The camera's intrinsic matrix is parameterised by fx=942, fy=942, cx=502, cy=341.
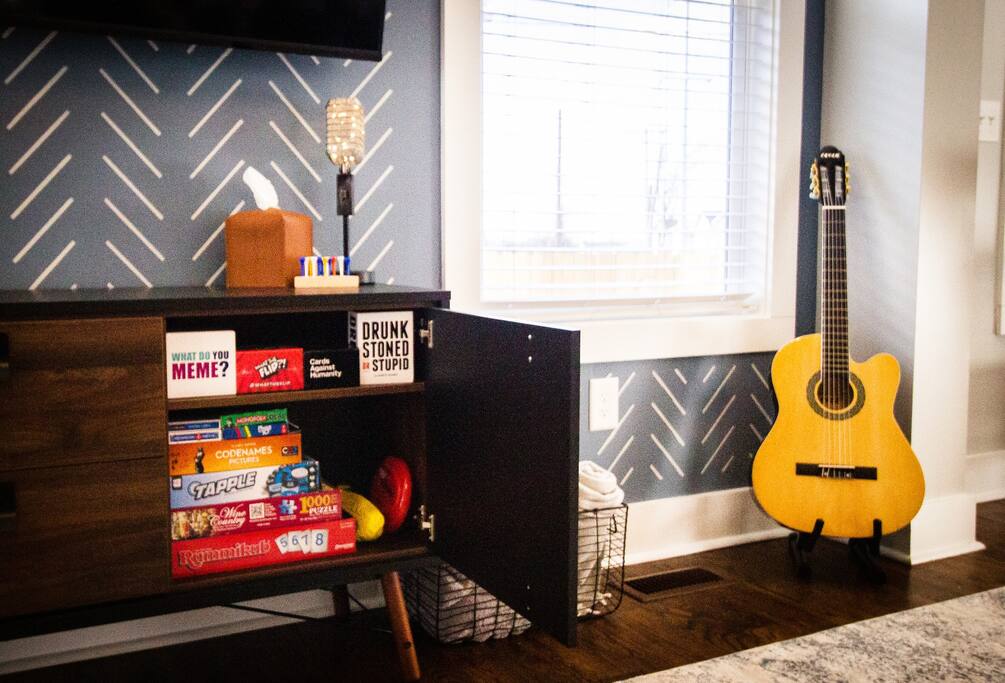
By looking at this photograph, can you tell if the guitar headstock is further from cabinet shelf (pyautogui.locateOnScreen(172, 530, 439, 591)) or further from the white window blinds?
cabinet shelf (pyautogui.locateOnScreen(172, 530, 439, 591))

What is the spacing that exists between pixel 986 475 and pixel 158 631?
2732 mm

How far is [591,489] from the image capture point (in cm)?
229

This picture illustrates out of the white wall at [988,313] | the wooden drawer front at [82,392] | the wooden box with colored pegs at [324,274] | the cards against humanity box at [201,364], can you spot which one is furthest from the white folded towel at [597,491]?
the white wall at [988,313]

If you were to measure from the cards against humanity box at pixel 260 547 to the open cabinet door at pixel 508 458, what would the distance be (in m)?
0.20

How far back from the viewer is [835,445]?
8.13 feet

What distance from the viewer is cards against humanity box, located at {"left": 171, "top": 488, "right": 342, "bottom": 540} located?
5.75ft

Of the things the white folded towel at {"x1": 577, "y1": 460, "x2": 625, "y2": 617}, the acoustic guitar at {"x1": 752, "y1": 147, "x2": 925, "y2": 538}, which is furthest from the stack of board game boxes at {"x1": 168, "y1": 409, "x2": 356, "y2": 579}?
the acoustic guitar at {"x1": 752, "y1": 147, "x2": 925, "y2": 538}

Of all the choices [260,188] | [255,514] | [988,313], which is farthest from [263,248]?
[988,313]

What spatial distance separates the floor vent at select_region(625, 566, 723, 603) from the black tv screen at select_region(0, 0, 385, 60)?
1459mm

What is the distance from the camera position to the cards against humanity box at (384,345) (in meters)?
1.88

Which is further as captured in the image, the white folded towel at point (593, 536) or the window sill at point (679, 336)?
the window sill at point (679, 336)

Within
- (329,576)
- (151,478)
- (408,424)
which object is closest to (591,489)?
(408,424)

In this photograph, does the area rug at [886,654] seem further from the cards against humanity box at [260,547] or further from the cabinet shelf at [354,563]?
the cards against humanity box at [260,547]

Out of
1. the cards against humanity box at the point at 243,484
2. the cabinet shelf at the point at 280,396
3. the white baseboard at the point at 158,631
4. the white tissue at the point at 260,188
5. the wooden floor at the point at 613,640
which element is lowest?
the wooden floor at the point at 613,640
